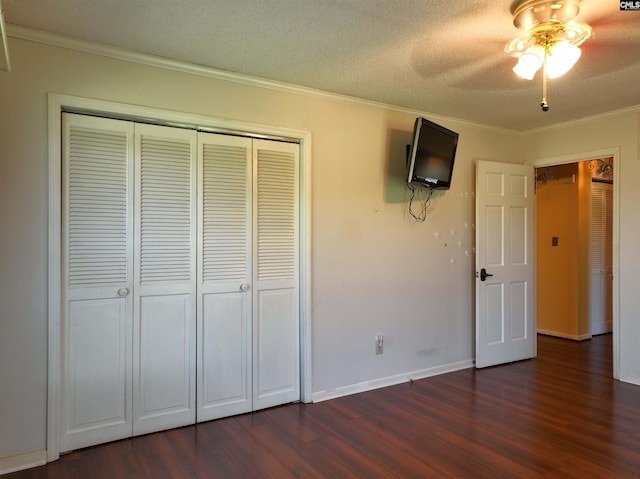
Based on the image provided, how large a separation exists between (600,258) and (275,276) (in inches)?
182

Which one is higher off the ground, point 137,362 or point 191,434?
point 137,362

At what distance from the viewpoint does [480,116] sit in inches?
159

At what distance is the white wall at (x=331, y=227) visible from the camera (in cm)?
238

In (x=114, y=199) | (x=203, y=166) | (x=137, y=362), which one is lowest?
(x=137, y=362)

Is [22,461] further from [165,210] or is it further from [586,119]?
[586,119]

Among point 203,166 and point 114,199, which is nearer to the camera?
point 114,199

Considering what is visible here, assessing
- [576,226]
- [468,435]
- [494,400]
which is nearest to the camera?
[468,435]

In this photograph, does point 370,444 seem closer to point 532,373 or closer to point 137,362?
point 137,362

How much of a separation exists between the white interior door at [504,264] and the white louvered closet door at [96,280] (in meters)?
3.08

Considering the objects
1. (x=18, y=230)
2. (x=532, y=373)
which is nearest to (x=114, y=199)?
(x=18, y=230)

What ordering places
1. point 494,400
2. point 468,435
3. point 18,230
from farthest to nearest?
point 494,400 < point 468,435 < point 18,230

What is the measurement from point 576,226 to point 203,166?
457 centimetres

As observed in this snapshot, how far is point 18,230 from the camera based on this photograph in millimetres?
2381

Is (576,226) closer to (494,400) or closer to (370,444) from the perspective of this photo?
(494,400)
